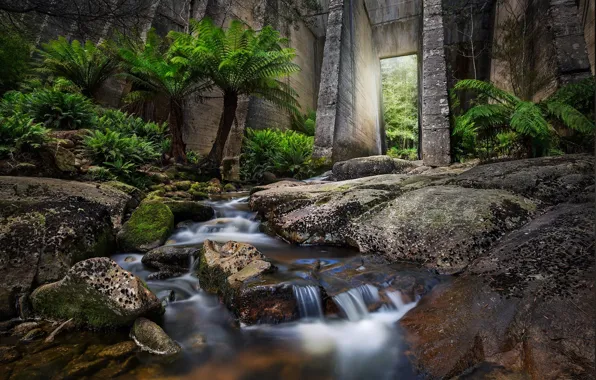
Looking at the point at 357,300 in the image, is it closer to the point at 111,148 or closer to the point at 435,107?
the point at 111,148

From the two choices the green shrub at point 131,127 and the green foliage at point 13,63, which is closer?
the green shrub at point 131,127

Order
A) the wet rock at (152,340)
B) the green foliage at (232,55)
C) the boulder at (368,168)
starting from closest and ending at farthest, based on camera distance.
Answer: the wet rock at (152,340), the green foliage at (232,55), the boulder at (368,168)

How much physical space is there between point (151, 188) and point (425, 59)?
6.92 metres

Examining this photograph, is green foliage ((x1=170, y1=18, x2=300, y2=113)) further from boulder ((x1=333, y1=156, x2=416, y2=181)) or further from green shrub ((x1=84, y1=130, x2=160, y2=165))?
boulder ((x1=333, y1=156, x2=416, y2=181))

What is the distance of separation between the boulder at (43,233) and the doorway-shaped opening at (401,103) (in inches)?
738

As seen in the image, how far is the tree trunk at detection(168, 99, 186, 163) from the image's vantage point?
23.6 ft

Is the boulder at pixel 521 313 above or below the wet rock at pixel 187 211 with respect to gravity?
below

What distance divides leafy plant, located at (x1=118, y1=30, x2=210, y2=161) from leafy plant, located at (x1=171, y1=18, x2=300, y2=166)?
23cm

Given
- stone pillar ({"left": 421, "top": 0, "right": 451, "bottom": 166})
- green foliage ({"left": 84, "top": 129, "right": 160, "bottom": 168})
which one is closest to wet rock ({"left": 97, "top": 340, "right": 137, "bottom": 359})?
green foliage ({"left": 84, "top": 129, "right": 160, "bottom": 168})

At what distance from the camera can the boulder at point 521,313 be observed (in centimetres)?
136

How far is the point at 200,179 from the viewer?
23.7 feet

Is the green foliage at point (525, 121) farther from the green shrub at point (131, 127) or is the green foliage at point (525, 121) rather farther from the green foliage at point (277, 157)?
the green shrub at point (131, 127)

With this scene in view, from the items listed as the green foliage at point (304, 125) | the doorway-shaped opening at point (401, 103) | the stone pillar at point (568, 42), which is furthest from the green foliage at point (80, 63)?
the doorway-shaped opening at point (401, 103)

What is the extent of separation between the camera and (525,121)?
175 inches
